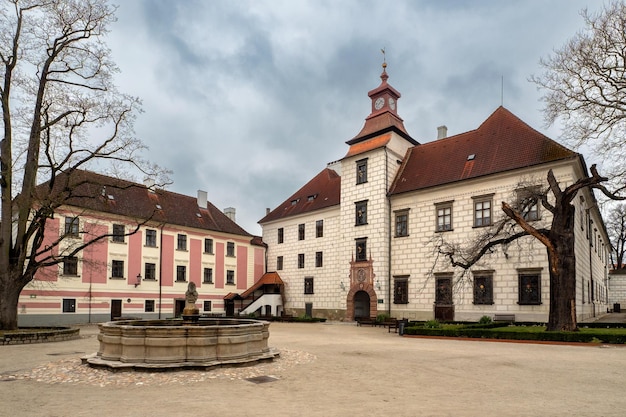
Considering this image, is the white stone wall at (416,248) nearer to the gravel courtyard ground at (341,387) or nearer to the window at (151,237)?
the gravel courtyard ground at (341,387)

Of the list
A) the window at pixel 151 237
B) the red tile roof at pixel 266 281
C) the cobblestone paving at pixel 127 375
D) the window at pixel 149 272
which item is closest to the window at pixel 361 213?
the red tile roof at pixel 266 281

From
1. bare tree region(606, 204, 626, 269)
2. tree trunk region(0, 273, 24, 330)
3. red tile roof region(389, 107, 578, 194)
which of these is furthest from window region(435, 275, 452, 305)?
bare tree region(606, 204, 626, 269)

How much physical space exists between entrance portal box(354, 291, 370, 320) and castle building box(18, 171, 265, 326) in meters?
12.4

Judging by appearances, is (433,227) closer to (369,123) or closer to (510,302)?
(510,302)

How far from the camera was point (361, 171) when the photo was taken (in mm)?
34688

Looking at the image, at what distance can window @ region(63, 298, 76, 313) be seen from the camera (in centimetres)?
3061

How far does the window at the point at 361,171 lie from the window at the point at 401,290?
25.5ft

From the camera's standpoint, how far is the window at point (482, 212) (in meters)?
27.6

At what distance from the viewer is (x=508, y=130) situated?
29656mm

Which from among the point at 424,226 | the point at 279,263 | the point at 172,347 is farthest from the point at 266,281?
the point at 172,347

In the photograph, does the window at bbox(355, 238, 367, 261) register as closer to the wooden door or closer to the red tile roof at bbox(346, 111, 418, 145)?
the wooden door

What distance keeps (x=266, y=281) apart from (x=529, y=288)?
22949 millimetres

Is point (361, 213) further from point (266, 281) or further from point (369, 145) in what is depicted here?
point (266, 281)

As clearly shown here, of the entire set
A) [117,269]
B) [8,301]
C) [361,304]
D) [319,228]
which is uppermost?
[319,228]
